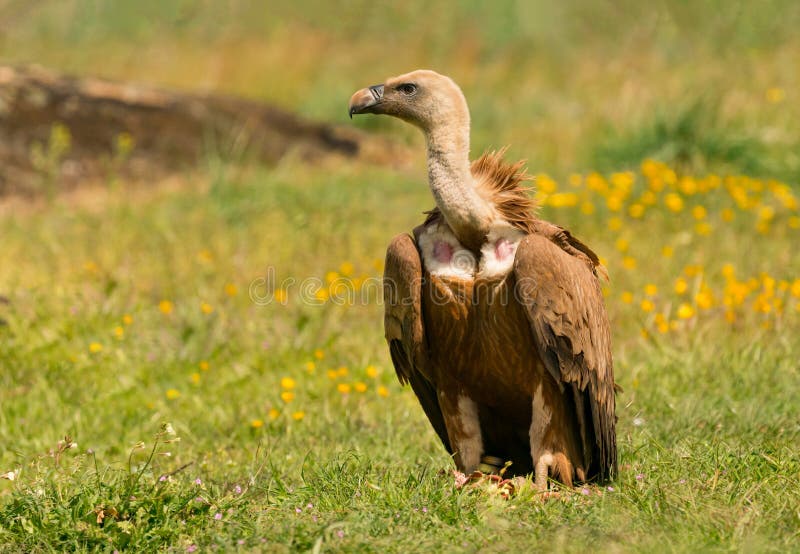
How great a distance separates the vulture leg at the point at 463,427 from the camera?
421 centimetres

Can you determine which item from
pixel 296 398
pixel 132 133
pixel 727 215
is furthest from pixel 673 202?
pixel 132 133

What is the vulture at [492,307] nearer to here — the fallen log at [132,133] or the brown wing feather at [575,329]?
the brown wing feather at [575,329]

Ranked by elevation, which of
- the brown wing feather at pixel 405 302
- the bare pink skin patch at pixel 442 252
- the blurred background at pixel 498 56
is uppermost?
the blurred background at pixel 498 56

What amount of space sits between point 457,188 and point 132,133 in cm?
750

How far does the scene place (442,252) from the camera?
4043mm

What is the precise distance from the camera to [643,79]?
12.5m

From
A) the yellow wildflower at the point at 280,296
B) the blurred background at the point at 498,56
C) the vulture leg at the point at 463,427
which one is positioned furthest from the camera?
the blurred background at the point at 498,56

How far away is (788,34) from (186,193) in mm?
7703

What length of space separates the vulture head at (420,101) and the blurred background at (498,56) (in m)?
5.55

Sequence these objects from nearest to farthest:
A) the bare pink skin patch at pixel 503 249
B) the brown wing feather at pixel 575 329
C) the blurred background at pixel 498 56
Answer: the brown wing feather at pixel 575 329
the bare pink skin patch at pixel 503 249
the blurred background at pixel 498 56

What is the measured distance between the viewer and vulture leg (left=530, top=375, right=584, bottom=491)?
13.3 ft

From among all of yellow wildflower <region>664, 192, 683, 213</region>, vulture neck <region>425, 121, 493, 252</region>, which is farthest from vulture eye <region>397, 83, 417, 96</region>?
yellow wildflower <region>664, 192, 683, 213</region>

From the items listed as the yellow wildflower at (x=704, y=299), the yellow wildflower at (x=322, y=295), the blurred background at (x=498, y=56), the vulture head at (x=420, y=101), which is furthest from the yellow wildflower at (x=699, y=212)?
the vulture head at (x=420, y=101)

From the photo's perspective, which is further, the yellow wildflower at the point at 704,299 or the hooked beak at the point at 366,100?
the yellow wildflower at the point at 704,299
